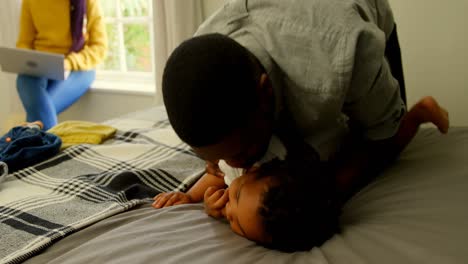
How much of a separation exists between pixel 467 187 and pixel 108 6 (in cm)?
258

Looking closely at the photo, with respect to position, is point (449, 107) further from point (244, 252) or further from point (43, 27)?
point (43, 27)

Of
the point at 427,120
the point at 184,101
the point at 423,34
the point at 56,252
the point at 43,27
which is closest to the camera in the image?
the point at 184,101

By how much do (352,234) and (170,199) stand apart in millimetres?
390

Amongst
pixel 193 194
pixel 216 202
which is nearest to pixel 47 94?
pixel 193 194

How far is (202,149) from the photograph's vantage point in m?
0.69

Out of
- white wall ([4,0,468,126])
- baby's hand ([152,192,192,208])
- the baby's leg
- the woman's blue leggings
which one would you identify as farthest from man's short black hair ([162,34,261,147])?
the woman's blue leggings

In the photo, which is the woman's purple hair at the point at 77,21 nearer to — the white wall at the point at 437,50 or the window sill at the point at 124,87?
the window sill at the point at 124,87

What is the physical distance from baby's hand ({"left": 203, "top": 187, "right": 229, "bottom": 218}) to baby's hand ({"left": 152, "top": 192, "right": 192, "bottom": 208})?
8cm

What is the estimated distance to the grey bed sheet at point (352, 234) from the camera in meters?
0.66

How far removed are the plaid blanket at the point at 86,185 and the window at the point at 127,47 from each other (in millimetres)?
1481

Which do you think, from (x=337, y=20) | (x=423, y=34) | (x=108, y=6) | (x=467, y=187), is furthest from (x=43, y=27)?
(x=467, y=187)

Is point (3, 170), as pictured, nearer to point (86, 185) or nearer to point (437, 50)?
point (86, 185)

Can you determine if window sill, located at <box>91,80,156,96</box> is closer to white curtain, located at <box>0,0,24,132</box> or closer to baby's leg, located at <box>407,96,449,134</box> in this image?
white curtain, located at <box>0,0,24,132</box>

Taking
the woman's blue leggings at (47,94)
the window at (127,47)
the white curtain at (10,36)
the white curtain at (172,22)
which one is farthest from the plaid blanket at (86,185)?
the white curtain at (10,36)
